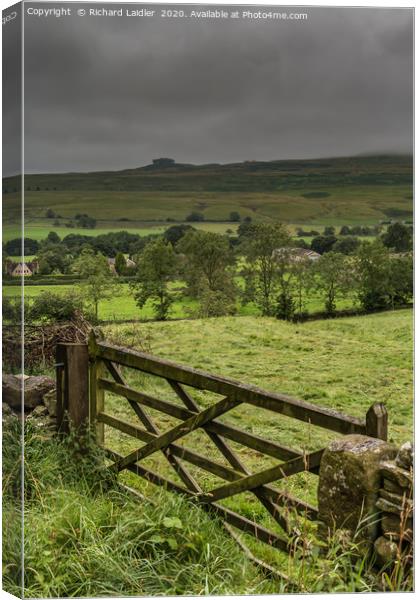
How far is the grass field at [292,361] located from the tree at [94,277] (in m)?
0.82

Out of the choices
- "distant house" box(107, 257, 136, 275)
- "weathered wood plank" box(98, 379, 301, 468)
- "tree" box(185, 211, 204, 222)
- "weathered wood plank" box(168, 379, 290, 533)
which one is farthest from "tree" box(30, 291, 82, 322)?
"weathered wood plank" box(168, 379, 290, 533)

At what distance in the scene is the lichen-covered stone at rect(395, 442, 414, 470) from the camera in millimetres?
3486

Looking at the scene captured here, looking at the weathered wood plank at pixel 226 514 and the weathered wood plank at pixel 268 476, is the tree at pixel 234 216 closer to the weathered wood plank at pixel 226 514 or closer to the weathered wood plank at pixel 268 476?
the weathered wood plank at pixel 226 514

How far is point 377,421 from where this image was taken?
3.50 metres

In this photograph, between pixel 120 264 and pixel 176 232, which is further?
pixel 176 232

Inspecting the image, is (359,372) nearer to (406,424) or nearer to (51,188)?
(406,424)

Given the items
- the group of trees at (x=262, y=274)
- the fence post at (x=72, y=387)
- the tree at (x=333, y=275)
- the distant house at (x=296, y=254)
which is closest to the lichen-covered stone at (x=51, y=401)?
the fence post at (x=72, y=387)

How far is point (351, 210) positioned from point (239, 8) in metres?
3.55

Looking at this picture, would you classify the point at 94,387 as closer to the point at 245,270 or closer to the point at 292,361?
the point at 245,270

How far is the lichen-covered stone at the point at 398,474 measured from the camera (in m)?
3.49

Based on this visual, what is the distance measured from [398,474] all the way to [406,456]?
89mm

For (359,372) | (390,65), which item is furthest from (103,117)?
(359,372)

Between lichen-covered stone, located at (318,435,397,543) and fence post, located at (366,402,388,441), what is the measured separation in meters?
0.03

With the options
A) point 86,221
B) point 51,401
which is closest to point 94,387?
point 51,401
